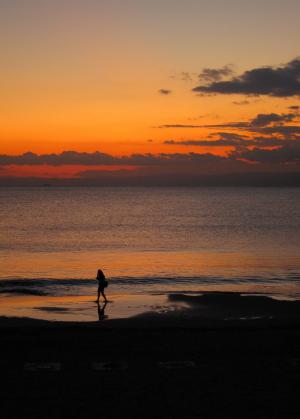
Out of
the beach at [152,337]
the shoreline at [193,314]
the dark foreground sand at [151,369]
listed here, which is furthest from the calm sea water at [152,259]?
Result: the dark foreground sand at [151,369]

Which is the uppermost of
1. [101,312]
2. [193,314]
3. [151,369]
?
[151,369]

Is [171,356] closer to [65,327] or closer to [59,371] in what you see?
[59,371]

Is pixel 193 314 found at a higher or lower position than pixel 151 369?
lower

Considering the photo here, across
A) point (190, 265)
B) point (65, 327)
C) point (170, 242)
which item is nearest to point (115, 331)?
point (65, 327)

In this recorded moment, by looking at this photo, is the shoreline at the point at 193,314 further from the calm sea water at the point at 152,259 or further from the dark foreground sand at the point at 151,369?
the calm sea water at the point at 152,259

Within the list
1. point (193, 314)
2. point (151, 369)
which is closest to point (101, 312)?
point (193, 314)

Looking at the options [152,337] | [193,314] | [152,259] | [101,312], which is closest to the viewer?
[152,337]

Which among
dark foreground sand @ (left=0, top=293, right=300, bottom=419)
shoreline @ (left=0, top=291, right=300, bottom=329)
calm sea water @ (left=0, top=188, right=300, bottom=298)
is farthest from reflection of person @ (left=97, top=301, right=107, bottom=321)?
calm sea water @ (left=0, top=188, right=300, bottom=298)

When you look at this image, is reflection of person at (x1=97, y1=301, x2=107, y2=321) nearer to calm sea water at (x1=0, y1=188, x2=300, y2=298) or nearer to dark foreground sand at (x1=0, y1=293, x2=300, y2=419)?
dark foreground sand at (x1=0, y1=293, x2=300, y2=419)

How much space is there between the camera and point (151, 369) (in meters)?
16.4

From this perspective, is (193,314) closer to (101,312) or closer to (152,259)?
(101,312)

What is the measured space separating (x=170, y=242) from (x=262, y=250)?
15046mm

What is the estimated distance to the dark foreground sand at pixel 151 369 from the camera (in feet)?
43.9

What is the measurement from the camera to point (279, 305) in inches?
1172
